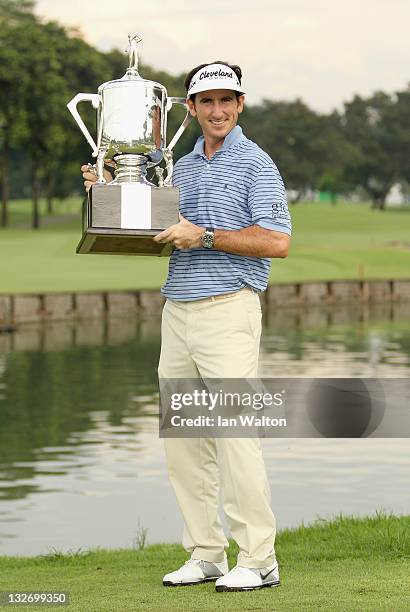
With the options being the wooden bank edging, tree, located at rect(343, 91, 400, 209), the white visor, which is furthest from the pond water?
tree, located at rect(343, 91, 400, 209)

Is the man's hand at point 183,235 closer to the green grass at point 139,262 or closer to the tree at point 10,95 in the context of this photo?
the green grass at point 139,262

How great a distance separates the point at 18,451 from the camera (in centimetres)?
1838

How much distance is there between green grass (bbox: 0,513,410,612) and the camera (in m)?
6.36

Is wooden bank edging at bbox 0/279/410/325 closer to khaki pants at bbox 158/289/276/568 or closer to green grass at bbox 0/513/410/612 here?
green grass at bbox 0/513/410/612

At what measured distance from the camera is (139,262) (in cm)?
5844

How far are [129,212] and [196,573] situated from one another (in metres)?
1.64

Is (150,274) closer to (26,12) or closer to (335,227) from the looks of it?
(335,227)

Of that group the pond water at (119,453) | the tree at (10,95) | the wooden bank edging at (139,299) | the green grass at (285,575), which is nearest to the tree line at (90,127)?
the tree at (10,95)

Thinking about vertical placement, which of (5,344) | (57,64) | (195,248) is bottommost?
(5,344)

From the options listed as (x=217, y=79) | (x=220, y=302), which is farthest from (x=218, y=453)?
(x=217, y=79)

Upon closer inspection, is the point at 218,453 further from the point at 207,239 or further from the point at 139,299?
the point at 139,299

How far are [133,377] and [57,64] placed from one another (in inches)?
2298

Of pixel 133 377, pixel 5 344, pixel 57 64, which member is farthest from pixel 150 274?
pixel 57 64

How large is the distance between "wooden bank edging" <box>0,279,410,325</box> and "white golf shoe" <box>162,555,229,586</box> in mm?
34522
